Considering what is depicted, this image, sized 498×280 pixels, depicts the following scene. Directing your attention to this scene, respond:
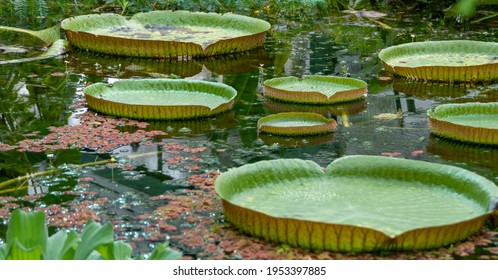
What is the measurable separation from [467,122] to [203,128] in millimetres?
1570

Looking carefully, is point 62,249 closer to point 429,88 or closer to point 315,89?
point 315,89

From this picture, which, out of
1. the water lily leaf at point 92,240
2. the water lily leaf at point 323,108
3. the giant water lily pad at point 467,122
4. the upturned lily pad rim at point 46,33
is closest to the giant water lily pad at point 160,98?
the water lily leaf at point 323,108

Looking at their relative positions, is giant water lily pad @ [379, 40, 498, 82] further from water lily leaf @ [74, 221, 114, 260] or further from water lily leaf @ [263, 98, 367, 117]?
water lily leaf @ [74, 221, 114, 260]

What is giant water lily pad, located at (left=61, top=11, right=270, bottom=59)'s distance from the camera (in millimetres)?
7852

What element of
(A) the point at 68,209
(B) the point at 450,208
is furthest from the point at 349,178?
(A) the point at 68,209

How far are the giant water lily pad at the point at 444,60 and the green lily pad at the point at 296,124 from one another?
1.55 meters

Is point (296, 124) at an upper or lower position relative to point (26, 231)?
lower

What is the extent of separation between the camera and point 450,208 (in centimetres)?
417

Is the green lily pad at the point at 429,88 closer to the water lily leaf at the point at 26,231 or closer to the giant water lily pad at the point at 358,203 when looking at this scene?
the giant water lily pad at the point at 358,203

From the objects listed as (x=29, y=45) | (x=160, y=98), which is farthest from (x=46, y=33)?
(x=160, y=98)

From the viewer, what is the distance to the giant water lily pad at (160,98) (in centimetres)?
590

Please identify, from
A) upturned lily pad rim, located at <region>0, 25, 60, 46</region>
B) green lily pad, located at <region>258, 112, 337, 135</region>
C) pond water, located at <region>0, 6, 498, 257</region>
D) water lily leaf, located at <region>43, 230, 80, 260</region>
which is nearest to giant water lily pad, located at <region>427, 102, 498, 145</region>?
pond water, located at <region>0, 6, 498, 257</region>

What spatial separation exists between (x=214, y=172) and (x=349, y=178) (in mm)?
757

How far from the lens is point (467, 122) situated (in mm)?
5711
